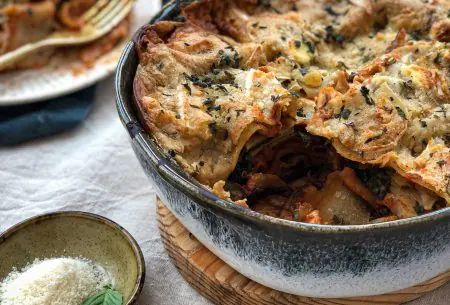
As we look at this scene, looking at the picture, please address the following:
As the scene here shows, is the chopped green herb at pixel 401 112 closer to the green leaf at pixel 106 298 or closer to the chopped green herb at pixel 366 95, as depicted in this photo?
the chopped green herb at pixel 366 95

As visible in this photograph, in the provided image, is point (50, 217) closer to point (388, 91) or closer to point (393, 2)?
point (388, 91)

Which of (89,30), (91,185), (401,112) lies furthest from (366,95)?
(89,30)

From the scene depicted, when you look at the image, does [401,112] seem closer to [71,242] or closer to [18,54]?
[71,242]

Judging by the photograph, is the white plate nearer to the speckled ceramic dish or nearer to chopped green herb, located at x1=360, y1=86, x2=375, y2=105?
the speckled ceramic dish

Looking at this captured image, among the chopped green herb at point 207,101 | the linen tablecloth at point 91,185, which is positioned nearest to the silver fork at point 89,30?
the linen tablecloth at point 91,185

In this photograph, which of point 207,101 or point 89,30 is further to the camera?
point 89,30

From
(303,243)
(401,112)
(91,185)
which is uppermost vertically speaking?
(401,112)
